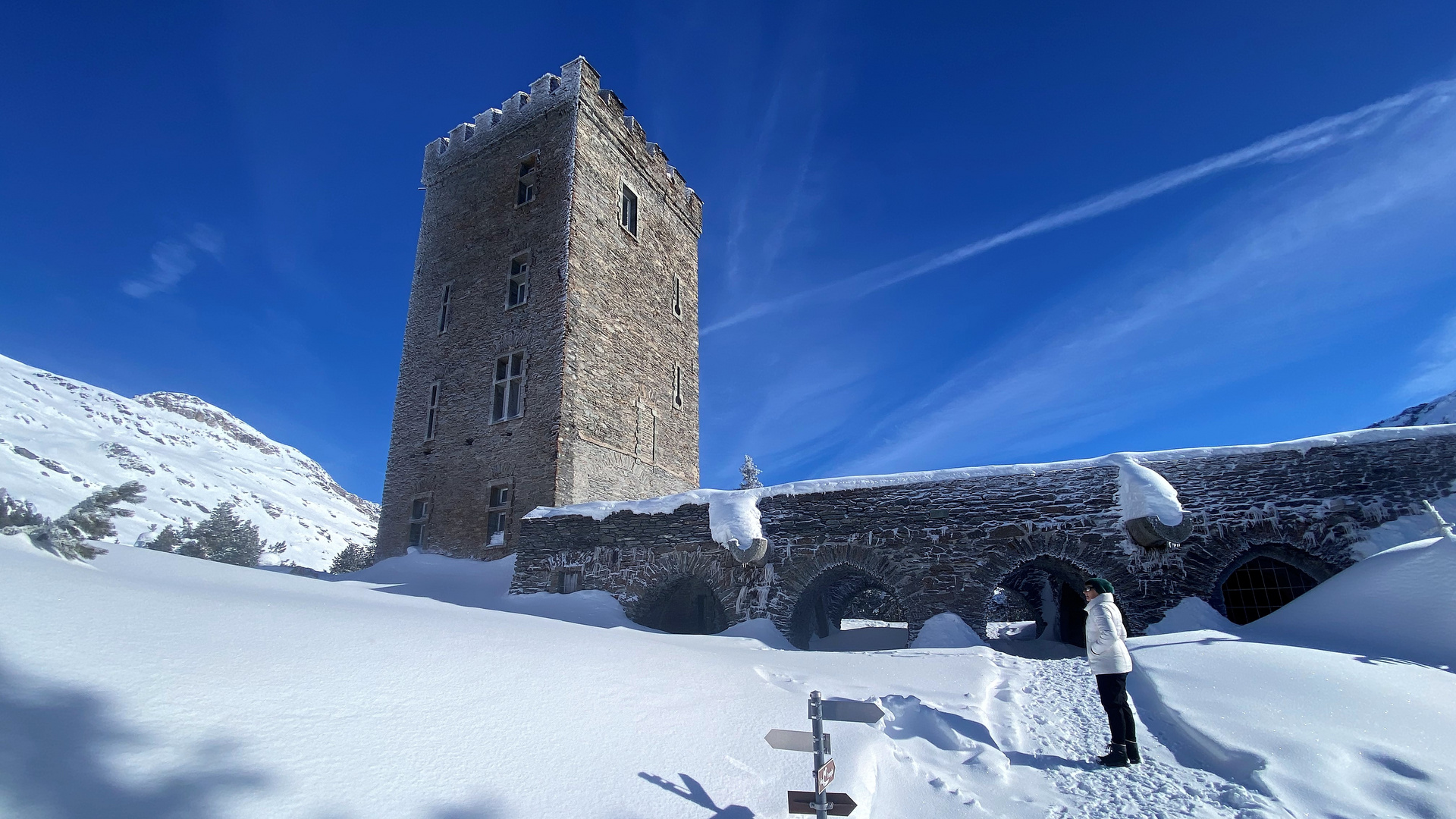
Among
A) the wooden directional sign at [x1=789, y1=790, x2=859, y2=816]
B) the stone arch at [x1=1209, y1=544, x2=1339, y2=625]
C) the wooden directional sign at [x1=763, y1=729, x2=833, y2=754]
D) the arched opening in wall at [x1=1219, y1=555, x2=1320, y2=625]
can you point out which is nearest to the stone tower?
the wooden directional sign at [x1=763, y1=729, x2=833, y2=754]

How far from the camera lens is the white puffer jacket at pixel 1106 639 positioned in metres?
4.57

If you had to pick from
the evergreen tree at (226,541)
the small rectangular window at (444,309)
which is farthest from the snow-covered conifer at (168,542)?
the small rectangular window at (444,309)

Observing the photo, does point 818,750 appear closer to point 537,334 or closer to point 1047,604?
point 1047,604

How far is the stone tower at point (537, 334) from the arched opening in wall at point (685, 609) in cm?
355

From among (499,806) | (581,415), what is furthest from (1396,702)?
(581,415)

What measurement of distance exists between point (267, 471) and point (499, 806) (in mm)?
86770

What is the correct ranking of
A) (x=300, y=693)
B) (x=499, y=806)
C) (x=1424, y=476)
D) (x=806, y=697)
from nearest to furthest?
(x=499, y=806) < (x=300, y=693) < (x=806, y=697) < (x=1424, y=476)

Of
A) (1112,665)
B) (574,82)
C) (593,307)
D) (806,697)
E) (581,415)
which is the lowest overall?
(806,697)

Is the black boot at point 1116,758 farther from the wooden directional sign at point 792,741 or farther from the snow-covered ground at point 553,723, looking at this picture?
the wooden directional sign at point 792,741

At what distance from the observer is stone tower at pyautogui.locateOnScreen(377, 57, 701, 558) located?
15.4 metres

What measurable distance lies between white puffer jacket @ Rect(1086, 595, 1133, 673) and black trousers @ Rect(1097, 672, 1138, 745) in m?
0.15

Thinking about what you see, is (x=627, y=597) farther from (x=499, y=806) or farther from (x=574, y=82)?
(x=574, y=82)

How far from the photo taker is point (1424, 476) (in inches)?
353

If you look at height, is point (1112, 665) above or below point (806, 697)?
above
